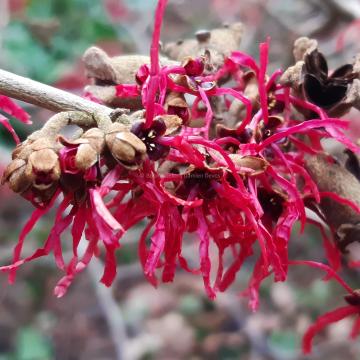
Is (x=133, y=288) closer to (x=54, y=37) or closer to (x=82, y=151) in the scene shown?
(x=54, y=37)

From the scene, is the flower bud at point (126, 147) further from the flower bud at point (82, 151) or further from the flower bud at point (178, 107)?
the flower bud at point (178, 107)

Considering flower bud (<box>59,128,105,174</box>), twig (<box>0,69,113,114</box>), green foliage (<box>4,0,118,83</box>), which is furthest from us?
green foliage (<box>4,0,118,83</box>)

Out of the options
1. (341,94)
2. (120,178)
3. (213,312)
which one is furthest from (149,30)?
(120,178)

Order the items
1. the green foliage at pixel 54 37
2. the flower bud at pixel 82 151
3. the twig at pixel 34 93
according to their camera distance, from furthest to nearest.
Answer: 1. the green foliage at pixel 54 37
2. the twig at pixel 34 93
3. the flower bud at pixel 82 151

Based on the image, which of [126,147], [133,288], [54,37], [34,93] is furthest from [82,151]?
[133,288]

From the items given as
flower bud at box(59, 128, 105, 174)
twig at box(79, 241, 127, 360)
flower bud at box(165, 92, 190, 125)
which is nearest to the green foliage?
twig at box(79, 241, 127, 360)

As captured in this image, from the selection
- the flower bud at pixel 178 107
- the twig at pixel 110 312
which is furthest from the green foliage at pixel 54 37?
the flower bud at pixel 178 107

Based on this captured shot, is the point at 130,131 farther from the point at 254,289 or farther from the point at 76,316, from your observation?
the point at 76,316

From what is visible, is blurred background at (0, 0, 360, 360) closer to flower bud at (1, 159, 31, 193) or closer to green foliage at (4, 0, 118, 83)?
green foliage at (4, 0, 118, 83)
